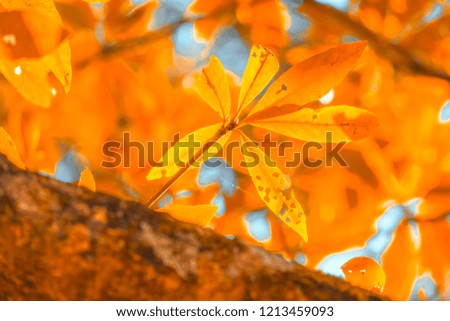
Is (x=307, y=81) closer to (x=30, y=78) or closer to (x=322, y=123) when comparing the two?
(x=322, y=123)

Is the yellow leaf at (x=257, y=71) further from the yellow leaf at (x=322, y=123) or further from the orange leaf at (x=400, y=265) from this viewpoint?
the orange leaf at (x=400, y=265)

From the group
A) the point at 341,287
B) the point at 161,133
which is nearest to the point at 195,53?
the point at 161,133

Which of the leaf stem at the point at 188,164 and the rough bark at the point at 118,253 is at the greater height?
the leaf stem at the point at 188,164

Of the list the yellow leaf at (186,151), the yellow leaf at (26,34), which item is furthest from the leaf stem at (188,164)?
the yellow leaf at (26,34)

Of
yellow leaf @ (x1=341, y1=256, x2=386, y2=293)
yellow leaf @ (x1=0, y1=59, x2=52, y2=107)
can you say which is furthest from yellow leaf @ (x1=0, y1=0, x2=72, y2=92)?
yellow leaf @ (x1=341, y1=256, x2=386, y2=293)

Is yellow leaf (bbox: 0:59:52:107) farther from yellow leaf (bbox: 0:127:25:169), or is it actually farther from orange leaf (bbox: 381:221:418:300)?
orange leaf (bbox: 381:221:418:300)

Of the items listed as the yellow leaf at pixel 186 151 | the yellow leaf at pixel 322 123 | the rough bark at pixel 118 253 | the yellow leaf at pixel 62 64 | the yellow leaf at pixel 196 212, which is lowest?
the rough bark at pixel 118 253

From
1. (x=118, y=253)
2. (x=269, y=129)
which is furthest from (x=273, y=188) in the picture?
(x=118, y=253)

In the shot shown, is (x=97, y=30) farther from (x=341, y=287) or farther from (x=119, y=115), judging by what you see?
(x=341, y=287)

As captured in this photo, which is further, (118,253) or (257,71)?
(257,71)
